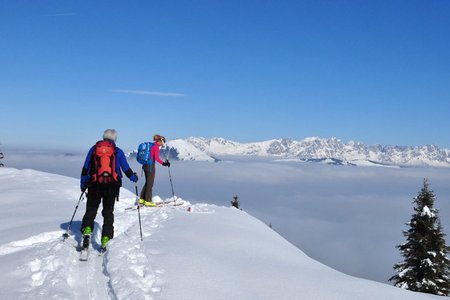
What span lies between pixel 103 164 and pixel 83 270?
227cm

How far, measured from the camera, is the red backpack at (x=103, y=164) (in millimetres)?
7668

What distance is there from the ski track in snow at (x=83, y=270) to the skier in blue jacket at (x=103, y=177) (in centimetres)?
55

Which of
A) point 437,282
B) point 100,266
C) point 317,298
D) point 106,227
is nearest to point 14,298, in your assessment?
point 100,266

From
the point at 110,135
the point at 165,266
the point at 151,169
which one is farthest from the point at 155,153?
the point at 165,266

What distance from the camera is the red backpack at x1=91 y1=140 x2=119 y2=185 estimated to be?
767 centimetres

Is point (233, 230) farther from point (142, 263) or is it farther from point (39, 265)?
point (39, 265)

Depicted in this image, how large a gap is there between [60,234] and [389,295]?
23.9 ft

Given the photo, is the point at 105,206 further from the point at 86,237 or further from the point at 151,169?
the point at 151,169

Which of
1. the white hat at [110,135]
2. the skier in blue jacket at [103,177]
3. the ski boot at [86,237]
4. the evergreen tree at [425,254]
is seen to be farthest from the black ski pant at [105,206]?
the evergreen tree at [425,254]

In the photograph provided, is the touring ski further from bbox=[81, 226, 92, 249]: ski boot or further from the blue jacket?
the blue jacket

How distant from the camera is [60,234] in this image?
336 inches

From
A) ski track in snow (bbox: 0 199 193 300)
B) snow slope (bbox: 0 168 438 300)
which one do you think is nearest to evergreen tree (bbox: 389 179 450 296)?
snow slope (bbox: 0 168 438 300)

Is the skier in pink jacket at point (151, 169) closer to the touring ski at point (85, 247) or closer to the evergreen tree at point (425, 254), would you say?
the touring ski at point (85, 247)

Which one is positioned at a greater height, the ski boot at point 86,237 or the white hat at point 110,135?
the white hat at point 110,135
